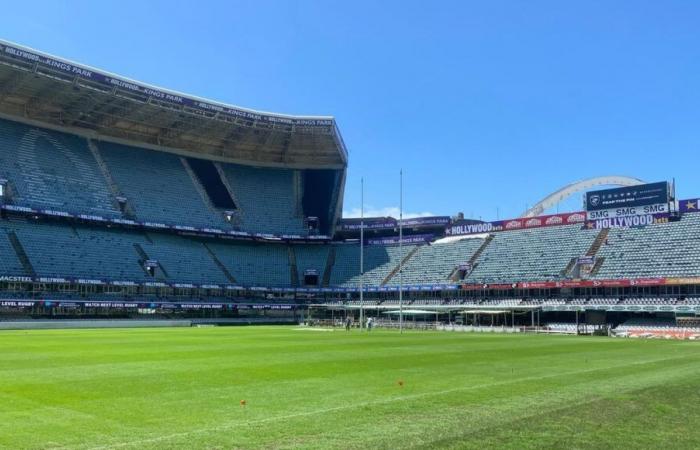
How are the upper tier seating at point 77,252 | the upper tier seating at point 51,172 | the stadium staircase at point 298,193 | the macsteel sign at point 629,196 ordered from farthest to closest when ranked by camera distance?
the stadium staircase at point 298,193 → the upper tier seating at point 51,172 → the macsteel sign at point 629,196 → the upper tier seating at point 77,252

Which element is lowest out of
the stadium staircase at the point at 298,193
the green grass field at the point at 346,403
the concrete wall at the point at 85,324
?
the concrete wall at the point at 85,324

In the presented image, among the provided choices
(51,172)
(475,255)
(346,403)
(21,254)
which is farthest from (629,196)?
(51,172)

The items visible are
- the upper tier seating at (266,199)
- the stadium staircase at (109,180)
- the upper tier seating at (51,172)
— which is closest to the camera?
the upper tier seating at (51,172)

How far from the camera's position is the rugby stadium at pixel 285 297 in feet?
39.7

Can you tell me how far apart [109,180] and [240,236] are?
19549 mm

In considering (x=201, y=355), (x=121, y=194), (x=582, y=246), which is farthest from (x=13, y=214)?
(x=582, y=246)

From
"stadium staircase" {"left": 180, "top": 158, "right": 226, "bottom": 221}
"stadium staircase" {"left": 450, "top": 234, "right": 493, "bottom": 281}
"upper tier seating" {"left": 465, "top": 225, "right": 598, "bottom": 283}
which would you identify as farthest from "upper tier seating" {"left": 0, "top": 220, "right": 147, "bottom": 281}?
"upper tier seating" {"left": 465, "top": 225, "right": 598, "bottom": 283}

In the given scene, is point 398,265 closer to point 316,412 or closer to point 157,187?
point 157,187

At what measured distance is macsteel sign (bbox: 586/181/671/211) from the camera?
70.0m

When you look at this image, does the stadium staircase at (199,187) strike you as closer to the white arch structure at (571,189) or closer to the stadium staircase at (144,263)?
the stadium staircase at (144,263)

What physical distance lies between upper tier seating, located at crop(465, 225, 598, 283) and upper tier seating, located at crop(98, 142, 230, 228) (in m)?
37.9

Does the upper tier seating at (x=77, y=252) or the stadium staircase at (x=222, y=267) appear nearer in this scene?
the upper tier seating at (x=77, y=252)

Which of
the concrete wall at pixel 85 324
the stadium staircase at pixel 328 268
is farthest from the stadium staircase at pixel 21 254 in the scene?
the stadium staircase at pixel 328 268

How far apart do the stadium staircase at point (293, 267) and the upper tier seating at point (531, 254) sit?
2575cm
